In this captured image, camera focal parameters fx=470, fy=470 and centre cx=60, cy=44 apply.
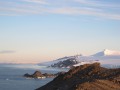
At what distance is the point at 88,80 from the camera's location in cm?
6053

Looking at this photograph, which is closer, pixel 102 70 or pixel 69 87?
pixel 69 87

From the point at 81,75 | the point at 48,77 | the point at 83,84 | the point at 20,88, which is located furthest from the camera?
the point at 48,77

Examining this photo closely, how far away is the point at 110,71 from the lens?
70.9 meters

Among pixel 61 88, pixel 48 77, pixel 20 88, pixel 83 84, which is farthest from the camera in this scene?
pixel 48 77

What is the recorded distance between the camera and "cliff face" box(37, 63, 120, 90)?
55938 millimetres

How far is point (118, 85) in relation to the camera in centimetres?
6009

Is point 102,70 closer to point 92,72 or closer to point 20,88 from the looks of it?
point 92,72

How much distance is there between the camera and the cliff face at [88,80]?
55.9 meters

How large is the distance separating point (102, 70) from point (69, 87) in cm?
1502

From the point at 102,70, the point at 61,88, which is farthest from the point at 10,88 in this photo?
the point at 61,88

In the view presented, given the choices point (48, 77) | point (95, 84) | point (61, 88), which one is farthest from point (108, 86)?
point (48, 77)

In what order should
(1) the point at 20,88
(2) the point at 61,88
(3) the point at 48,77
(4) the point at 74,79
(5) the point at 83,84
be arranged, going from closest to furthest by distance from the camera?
(5) the point at 83,84, (2) the point at 61,88, (4) the point at 74,79, (1) the point at 20,88, (3) the point at 48,77

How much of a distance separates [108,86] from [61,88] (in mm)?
6286

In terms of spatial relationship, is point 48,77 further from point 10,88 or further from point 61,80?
point 61,80
